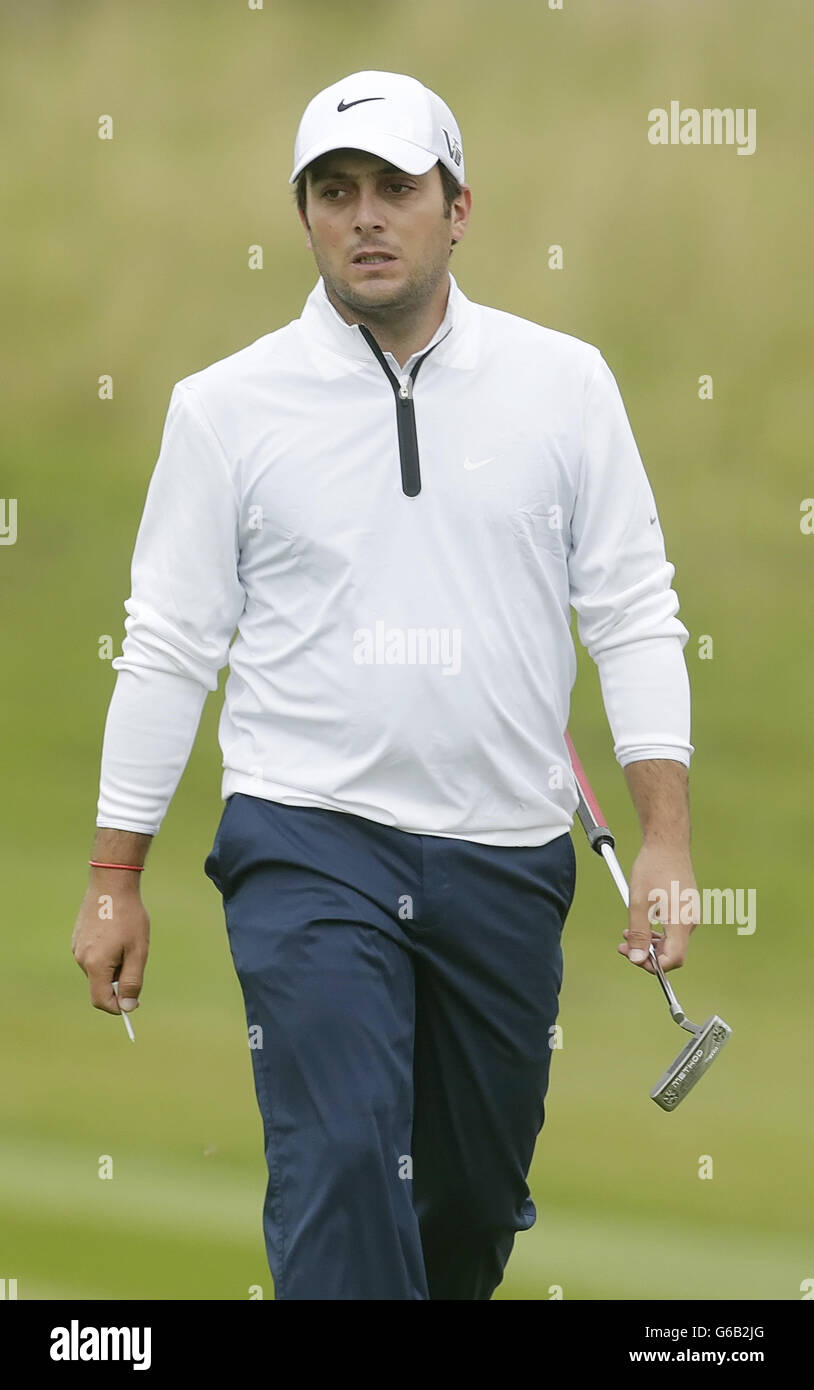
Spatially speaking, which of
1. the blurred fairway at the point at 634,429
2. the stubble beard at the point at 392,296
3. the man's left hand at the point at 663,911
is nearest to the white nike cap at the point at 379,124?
the stubble beard at the point at 392,296

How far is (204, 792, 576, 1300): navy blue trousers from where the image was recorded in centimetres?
270

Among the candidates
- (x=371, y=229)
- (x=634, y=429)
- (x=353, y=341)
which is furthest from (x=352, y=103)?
(x=634, y=429)

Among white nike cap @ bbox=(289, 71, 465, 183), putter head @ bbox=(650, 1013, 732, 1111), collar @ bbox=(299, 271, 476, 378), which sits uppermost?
white nike cap @ bbox=(289, 71, 465, 183)

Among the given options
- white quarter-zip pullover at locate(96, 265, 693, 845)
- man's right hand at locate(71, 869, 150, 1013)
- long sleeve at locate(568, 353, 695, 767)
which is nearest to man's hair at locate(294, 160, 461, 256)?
white quarter-zip pullover at locate(96, 265, 693, 845)

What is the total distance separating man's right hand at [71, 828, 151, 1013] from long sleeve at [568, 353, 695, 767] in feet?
2.17

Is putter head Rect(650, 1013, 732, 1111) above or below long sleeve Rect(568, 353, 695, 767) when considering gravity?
below

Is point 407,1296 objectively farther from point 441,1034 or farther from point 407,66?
point 407,66

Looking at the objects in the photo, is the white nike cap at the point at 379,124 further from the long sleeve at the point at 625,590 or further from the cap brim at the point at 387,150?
the long sleeve at the point at 625,590

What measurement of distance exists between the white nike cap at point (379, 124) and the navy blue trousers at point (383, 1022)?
0.84 m

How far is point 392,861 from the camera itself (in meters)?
2.82

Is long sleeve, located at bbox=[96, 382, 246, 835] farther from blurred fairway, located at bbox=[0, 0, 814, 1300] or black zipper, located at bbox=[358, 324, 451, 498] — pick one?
blurred fairway, located at bbox=[0, 0, 814, 1300]

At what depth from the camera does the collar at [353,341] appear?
2.93m

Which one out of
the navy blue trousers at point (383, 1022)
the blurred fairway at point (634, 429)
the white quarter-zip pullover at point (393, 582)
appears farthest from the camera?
the blurred fairway at point (634, 429)

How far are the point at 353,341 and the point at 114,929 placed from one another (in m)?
0.81
